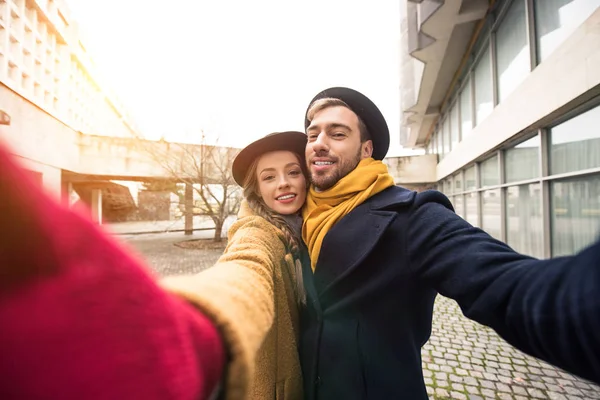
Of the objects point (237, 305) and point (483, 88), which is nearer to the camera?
point (237, 305)

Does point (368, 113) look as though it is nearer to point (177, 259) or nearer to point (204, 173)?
point (177, 259)

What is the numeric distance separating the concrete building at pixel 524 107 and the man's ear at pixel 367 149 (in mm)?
2372

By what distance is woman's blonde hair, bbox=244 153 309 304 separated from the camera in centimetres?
141

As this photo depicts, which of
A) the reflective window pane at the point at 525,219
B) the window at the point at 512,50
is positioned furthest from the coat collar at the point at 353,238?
the window at the point at 512,50

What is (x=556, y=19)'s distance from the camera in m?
4.27

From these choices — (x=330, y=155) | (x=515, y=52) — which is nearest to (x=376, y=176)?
(x=330, y=155)

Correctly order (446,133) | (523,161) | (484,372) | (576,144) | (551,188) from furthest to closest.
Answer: (446,133), (523,161), (551,188), (576,144), (484,372)

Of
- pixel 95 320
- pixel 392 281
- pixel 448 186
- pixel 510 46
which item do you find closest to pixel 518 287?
pixel 392 281

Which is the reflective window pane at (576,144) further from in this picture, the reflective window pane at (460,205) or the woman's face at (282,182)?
the reflective window pane at (460,205)

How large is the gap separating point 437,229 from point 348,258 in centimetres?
41

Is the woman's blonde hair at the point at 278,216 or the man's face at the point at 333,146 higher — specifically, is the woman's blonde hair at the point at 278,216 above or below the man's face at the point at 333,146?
below

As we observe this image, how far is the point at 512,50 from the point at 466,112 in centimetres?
418

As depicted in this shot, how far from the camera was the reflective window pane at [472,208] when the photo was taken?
8.53 m

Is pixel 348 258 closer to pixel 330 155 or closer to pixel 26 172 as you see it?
pixel 330 155
